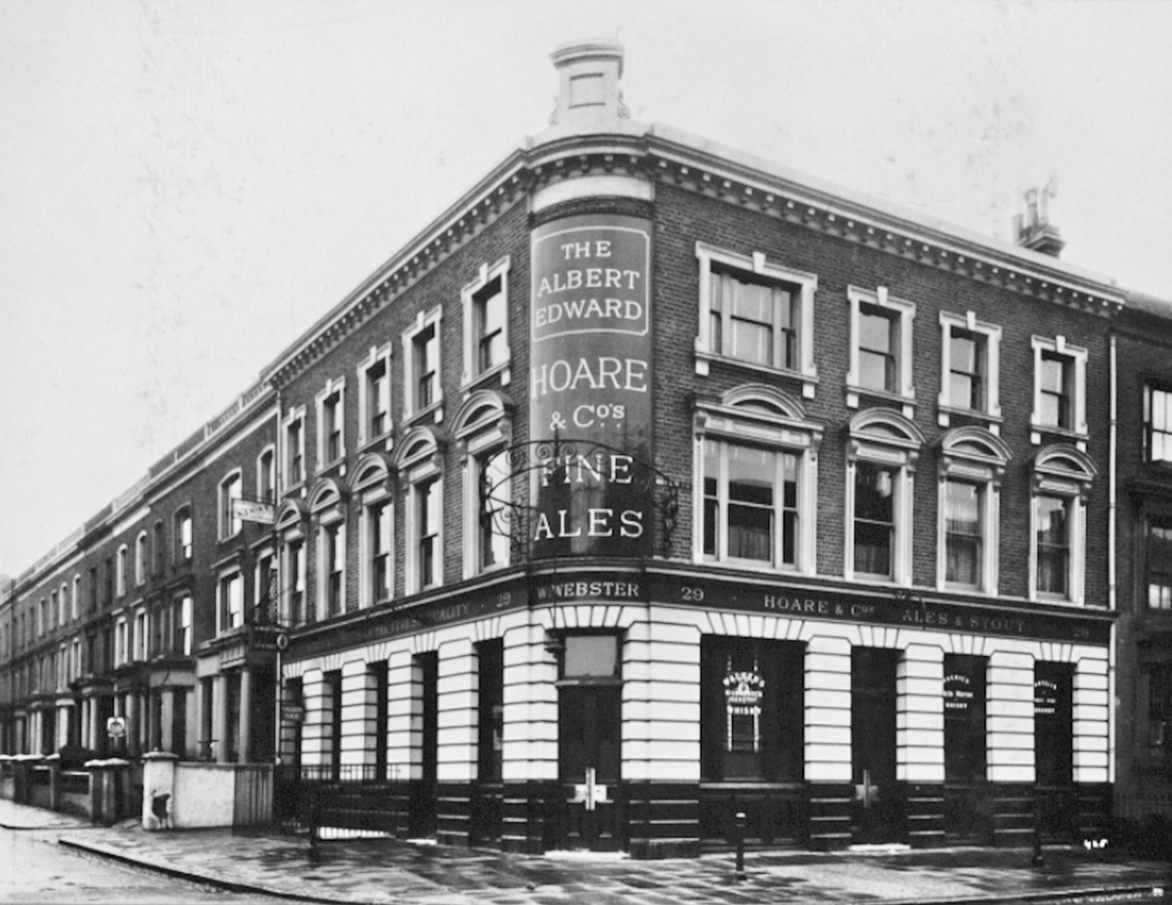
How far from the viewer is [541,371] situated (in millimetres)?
23891

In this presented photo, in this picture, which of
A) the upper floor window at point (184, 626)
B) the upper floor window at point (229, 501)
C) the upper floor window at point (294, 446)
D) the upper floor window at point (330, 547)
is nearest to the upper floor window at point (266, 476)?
the upper floor window at point (294, 446)

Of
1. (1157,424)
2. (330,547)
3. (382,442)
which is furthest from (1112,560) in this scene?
(330,547)

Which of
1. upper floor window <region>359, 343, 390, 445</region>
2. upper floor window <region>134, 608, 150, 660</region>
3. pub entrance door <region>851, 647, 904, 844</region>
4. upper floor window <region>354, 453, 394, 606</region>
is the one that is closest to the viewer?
pub entrance door <region>851, 647, 904, 844</region>

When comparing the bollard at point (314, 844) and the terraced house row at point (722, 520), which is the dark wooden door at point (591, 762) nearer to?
the terraced house row at point (722, 520)

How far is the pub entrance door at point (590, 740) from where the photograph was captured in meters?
22.6

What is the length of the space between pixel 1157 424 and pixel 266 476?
23270 mm

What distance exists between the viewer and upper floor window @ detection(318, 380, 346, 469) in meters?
33.8

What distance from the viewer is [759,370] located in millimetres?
24938

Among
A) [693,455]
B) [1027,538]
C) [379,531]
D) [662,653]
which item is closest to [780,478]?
[693,455]

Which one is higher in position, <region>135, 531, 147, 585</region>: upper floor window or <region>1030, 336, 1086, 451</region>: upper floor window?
<region>1030, 336, 1086, 451</region>: upper floor window

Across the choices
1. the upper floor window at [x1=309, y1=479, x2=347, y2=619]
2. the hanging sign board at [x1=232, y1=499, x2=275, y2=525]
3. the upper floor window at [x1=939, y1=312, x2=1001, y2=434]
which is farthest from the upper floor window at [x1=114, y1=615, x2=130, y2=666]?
the upper floor window at [x1=939, y1=312, x2=1001, y2=434]

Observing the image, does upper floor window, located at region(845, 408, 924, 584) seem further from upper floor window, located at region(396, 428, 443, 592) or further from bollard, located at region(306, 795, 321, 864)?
bollard, located at region(306, 795, 321, 864)

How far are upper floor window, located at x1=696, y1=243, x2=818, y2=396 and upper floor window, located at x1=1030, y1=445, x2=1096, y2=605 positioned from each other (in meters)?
6.43

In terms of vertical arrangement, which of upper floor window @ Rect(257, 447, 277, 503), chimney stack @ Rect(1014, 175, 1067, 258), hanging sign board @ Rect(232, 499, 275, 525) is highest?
chimney stack @ Rect(1014, 175, 1067, 258)
